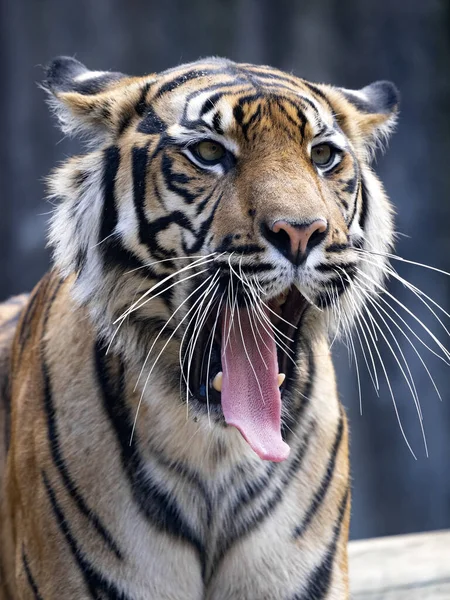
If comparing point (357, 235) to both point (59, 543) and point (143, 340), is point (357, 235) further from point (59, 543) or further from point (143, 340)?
point (59, 543)

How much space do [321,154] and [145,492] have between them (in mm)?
799

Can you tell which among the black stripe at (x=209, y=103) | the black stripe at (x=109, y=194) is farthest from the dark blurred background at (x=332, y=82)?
the black stripe at (x=209, y=103)

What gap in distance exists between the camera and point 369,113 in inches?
91.7

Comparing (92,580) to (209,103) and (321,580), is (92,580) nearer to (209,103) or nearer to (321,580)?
(321,580)

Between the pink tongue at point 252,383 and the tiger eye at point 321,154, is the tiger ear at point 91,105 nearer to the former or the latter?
the tiger eye at point 321,154

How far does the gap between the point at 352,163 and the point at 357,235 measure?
15 centimetres

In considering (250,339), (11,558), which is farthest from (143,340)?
(11,558)

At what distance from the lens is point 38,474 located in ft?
6.97

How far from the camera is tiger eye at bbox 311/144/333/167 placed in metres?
2.01

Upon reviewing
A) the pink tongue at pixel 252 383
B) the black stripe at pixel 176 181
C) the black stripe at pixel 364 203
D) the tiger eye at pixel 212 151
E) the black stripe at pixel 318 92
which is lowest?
the pink tongue at pixel 252 383

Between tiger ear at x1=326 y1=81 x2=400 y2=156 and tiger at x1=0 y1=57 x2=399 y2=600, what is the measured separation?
13 mm

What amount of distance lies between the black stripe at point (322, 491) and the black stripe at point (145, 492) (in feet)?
0.72

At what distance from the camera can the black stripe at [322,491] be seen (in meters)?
2.12

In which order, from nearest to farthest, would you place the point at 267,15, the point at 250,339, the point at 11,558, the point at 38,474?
the point at 250,339
the point at 38,474
the point at 11,558
the point at 267,15
